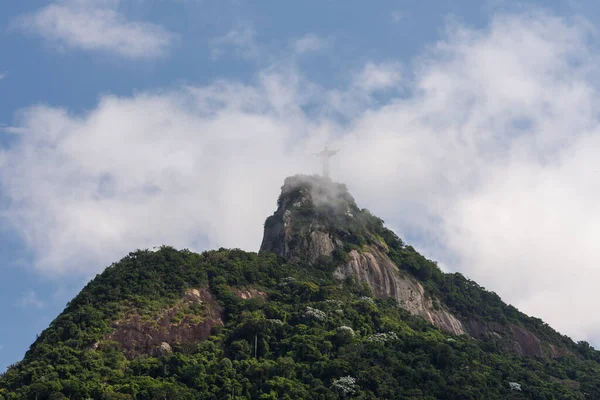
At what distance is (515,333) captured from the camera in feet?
486

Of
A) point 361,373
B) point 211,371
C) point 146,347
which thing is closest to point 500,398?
point 361,373

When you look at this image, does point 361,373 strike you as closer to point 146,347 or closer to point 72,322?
point 146,347

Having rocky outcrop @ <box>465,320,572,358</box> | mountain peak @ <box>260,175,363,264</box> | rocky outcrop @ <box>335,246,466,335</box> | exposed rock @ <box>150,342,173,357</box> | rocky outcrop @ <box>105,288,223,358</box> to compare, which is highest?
mountain peak @ <box>260,175,363,264</box>

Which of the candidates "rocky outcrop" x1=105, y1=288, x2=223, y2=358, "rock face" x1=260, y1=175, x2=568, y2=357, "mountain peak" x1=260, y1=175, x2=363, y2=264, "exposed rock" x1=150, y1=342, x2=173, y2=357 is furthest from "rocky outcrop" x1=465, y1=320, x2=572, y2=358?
"exposed rock" x1=150, y1=342, x2=173, y2=357

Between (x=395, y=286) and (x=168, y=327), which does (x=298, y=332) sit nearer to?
(x=168, y=327)

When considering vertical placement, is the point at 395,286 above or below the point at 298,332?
above

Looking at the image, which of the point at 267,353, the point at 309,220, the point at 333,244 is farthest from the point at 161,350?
the point at 309,220

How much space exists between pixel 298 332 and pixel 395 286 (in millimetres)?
33587

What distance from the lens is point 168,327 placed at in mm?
112688

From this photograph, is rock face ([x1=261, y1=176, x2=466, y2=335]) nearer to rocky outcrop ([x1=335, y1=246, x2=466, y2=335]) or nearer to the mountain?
rocky outcrop ([x1=335, y1=246, x2=466, y2=335])

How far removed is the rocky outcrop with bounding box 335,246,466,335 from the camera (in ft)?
473

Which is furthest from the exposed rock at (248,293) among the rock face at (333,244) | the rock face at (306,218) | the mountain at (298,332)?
the rock face at (333,244)

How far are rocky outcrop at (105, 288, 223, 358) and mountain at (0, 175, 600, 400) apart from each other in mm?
179

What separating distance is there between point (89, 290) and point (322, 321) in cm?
2924
